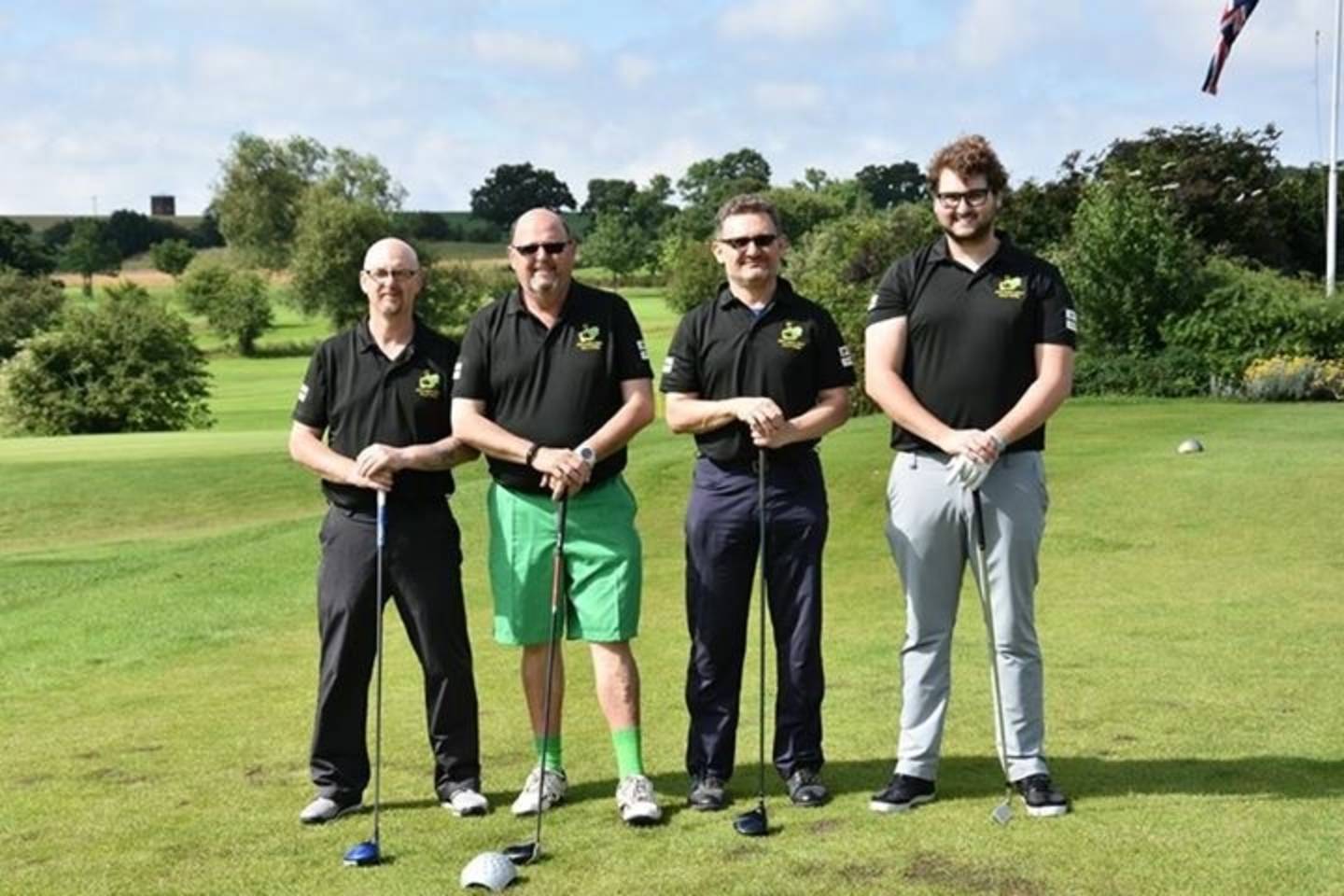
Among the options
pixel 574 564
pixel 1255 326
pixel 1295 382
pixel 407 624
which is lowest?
pixel 1295 382

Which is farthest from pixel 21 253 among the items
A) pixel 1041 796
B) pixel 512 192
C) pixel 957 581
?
pixel 1041 796

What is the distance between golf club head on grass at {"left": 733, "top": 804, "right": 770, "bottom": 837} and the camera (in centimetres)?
499

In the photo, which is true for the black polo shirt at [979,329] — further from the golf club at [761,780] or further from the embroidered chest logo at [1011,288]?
the golf club at [761,780]

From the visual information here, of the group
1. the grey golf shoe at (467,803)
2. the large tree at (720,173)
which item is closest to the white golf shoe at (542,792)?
the grey golf shoe at (467,803)

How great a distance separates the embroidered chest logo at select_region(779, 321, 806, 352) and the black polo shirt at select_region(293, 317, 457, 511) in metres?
1.26

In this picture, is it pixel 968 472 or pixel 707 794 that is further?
pixel 707 794

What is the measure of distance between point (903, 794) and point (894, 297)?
175 centimetres

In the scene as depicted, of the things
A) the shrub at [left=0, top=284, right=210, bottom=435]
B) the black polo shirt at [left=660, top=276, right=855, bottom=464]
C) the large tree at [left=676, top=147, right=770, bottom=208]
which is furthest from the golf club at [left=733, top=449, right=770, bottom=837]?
the large tree at [left=676, top=147, right=770, bottom=208]

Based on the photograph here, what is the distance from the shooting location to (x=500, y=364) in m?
5.47

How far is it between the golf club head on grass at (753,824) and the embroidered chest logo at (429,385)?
6.26ft

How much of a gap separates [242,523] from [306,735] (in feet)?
36.2

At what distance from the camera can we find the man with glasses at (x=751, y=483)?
17.8 ft

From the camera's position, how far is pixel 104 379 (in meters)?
40.1

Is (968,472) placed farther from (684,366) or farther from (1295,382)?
(1295,382)
